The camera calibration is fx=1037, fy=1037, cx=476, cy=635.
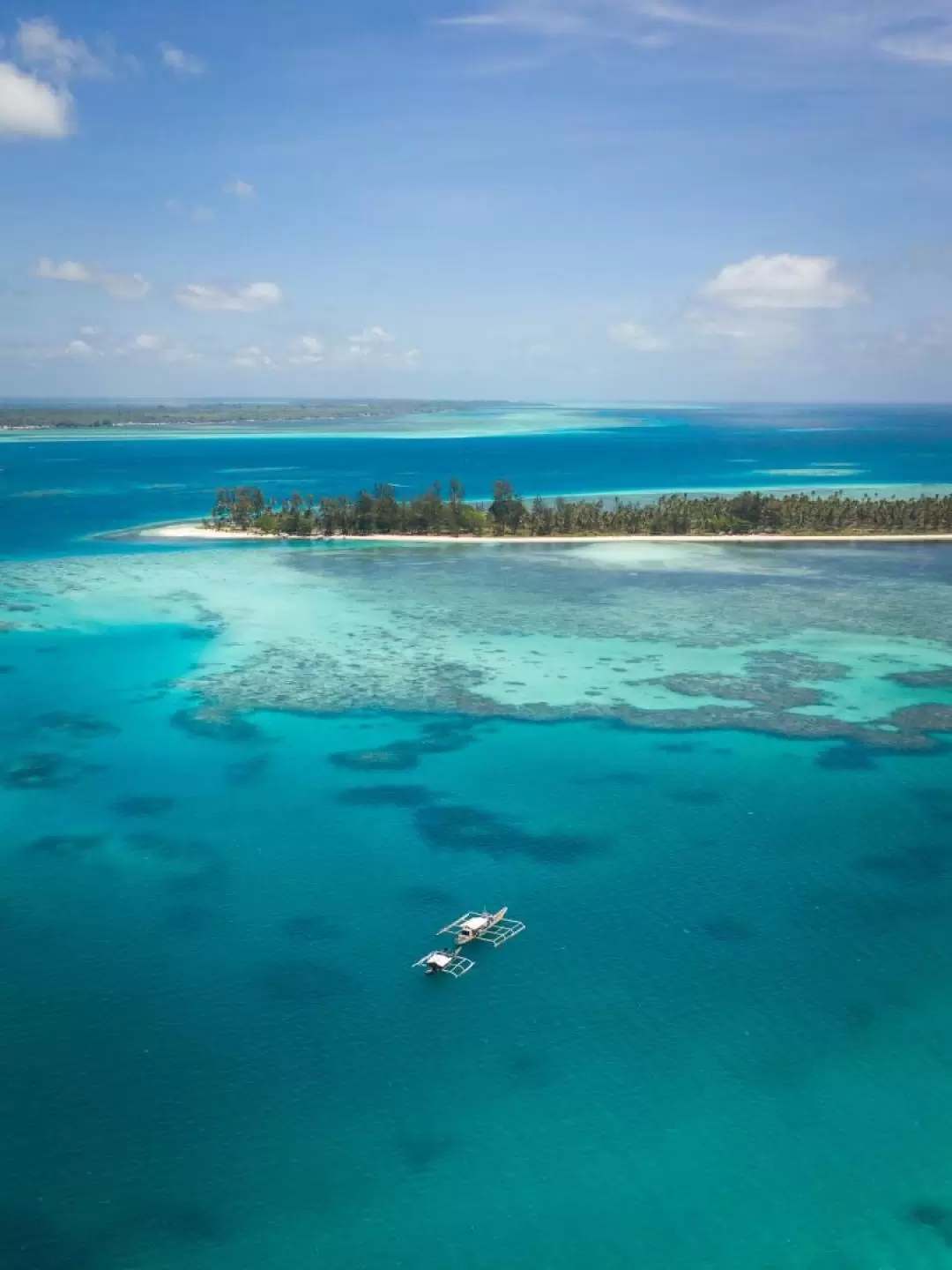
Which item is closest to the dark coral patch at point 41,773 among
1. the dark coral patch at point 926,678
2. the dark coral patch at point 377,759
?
the dark coral patch at point 377,759

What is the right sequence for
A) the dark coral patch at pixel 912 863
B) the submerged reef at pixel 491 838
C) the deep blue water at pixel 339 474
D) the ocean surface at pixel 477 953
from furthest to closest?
1. the deep blue water at pixel 339 474
2. the submerged reef at pixel 491 838
3. the dark coral patch at pixel 912 863
4. the ocean surface at pixel 477 953

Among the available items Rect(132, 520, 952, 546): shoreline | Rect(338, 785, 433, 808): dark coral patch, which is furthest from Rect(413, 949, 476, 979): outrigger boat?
Rect(132, 520, 952, 546): shoreline

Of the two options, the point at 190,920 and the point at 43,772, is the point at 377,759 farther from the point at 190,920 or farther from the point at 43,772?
the point at 190,920

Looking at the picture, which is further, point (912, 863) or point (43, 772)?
point (43, 772)

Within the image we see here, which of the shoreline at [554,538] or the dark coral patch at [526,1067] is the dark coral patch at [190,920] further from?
the shoreline at [554,538]

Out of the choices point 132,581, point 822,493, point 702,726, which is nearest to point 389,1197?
point 702,726

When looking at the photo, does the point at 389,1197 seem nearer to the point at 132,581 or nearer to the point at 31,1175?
the point at 31,1175

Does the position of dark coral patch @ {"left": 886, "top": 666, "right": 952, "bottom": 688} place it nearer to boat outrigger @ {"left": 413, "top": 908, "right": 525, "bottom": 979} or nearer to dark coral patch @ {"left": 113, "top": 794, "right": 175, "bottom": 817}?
boat outrigger @ {"left": 413, "top": 908, "right": 525, "bottom": 979}

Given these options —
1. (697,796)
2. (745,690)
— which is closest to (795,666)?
(745,690)
